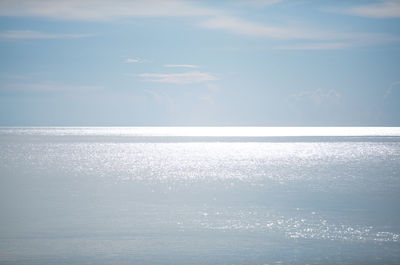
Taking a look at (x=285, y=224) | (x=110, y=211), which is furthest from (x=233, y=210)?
(x=110, y=211)

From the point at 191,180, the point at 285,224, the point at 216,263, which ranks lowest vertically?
the point at 216,263

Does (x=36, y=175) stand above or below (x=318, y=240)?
above

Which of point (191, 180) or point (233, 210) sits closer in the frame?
point (233, 210)

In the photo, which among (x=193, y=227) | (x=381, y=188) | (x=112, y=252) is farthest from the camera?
(x=381, y=188)

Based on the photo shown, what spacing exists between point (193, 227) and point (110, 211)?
813 cm

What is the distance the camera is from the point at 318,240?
23297mm

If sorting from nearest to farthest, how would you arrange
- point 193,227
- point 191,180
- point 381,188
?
point 193,227, point 381,188, point 191,180

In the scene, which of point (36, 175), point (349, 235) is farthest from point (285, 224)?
point (36, 175)

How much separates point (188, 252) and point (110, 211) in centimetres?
1276

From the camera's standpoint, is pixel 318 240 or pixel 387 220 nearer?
pixel 318 240

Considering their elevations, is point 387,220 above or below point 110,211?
below

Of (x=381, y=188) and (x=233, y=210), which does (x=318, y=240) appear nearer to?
(x=233, y=210)

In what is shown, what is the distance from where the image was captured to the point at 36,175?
63.6 meters

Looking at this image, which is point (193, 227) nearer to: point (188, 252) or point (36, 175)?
point (188, 252)
